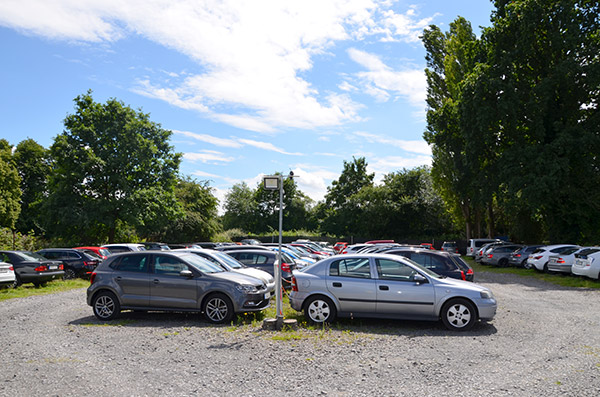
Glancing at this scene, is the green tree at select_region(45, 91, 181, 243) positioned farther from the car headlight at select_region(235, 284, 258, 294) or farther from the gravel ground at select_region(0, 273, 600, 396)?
the car headlight at select_region(235, 284, 258, 294)

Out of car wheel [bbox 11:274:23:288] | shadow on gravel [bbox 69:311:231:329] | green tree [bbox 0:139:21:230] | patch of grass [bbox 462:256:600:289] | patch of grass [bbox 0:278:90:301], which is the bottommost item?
patch of grass [bbox 0:278:90:301]

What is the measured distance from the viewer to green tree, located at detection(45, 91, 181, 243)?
34.2 meters

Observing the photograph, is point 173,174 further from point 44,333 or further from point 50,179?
point 44,333

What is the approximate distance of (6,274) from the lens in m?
16.4

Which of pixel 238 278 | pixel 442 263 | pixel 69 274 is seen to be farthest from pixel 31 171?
pixel 442 263

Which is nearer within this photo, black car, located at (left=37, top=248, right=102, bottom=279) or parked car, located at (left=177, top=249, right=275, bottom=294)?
parked car, located at (left=177, top=249, right=275, bottom=294)

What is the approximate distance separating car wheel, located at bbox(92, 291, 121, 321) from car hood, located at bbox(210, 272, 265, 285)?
2.41 metres

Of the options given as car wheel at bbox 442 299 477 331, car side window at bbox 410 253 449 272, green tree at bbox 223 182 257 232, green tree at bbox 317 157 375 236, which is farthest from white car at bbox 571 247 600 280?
green tree at bbox 223 182 257 232

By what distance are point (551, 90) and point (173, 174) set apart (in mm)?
28663

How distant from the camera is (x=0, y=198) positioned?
41.9 meters

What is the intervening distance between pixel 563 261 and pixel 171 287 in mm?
19098

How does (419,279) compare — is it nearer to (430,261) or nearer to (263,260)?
(430,261)

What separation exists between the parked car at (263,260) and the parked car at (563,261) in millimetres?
13802

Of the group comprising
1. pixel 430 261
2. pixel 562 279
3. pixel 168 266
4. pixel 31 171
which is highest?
pixel 31 171
